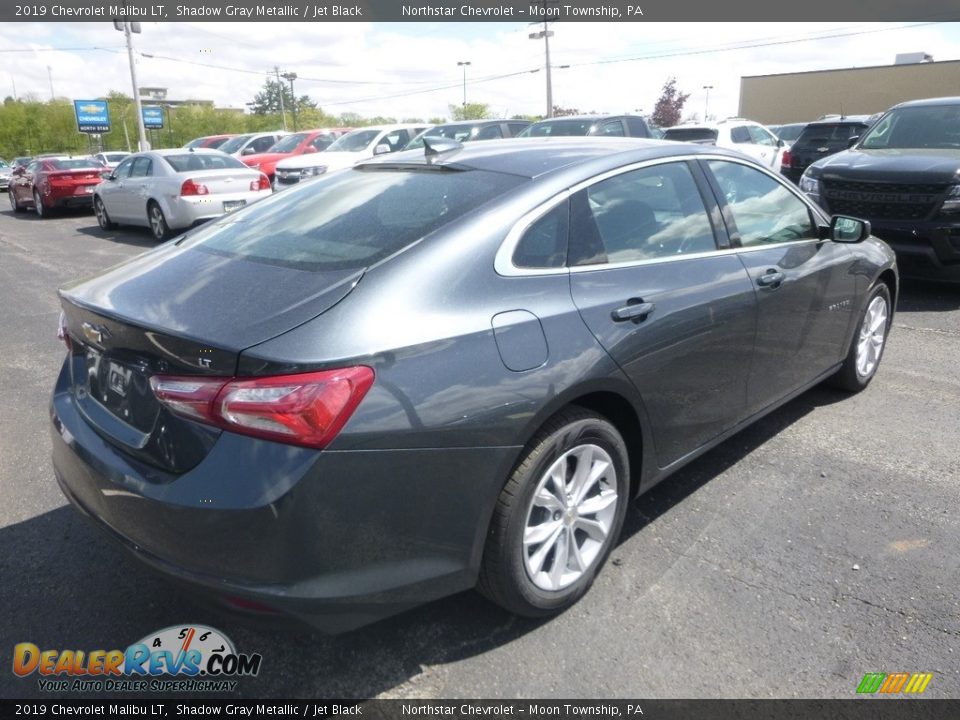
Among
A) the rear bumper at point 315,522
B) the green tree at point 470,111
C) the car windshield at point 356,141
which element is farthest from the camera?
the green tree at point 470,111

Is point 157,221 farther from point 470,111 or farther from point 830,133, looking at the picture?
point 470,111

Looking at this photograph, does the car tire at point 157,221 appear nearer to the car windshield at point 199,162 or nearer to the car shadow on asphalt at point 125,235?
the car shadow on asphalt at point 125,235

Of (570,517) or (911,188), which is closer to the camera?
(570,517)

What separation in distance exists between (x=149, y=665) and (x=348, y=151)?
14599 mm

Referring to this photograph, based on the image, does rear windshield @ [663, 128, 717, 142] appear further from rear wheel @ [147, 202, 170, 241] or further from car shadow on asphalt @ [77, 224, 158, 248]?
car shadow on asphalt @ [77, 224, 158, 248]

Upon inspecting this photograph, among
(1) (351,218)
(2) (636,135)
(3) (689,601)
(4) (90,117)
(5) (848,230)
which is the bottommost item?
(3) (689,601)

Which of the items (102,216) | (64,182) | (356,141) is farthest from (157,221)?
(64,182)

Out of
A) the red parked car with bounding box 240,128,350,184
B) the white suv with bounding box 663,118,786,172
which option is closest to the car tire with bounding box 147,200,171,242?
the red parked car with bounding box 240,128,350,184

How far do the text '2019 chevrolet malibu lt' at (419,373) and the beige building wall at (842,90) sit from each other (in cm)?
4360

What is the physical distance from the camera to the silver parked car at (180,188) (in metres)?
12.4

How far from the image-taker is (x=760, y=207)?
3881 millimetres

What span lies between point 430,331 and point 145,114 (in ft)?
186

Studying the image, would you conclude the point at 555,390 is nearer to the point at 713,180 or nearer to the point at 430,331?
the point at 430,331

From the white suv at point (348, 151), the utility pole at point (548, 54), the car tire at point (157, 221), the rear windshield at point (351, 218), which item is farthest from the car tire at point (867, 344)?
the utility pole at point (548, 54)
